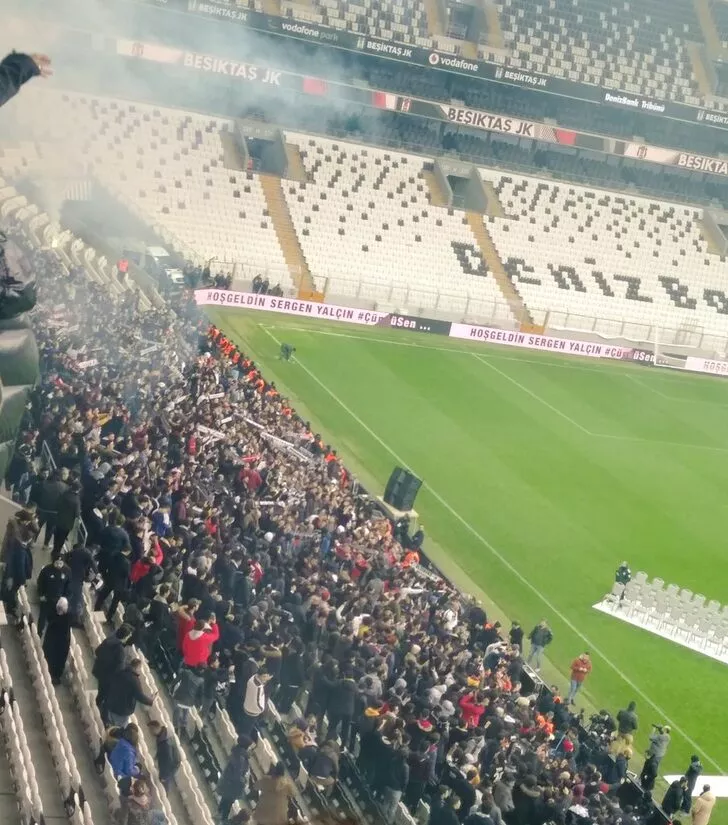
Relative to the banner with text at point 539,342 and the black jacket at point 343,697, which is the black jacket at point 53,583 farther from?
the banner with text at point 539,342

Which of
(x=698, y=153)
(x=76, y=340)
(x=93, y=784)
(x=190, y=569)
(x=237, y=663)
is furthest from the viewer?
(x=698, y=153)

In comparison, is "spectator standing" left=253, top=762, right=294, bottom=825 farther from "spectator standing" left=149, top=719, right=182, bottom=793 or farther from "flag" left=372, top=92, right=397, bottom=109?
"flag" left=372, top=92, right=397, bottom=109

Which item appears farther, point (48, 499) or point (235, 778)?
point (48, 499)

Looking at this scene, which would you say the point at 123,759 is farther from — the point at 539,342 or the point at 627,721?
the point at 539,342

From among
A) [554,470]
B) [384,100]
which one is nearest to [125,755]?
[554,470]

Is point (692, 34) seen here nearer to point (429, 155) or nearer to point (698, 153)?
point (698, 153)

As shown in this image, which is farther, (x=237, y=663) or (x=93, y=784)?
(x=237, y=663)

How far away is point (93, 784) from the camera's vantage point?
9.13 m

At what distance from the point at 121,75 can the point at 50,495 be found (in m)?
25.9

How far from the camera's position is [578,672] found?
52.4ft

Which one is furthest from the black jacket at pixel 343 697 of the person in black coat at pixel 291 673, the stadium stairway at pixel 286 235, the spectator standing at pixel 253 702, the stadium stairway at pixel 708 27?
the stadium stairway at pixel 708 27

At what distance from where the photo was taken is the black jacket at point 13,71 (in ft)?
19.6

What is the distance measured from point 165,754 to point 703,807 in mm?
6880

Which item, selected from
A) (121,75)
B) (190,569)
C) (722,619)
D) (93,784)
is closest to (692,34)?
(121,75)
